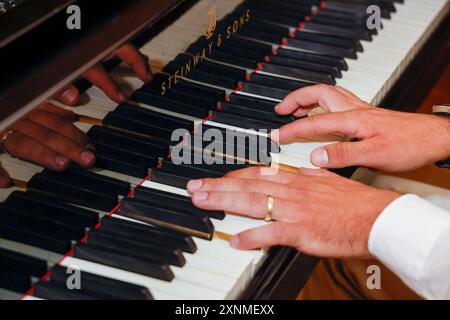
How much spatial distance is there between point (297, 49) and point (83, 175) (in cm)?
95

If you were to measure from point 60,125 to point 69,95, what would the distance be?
0.07 metres

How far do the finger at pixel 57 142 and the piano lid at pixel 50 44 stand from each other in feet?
0.16

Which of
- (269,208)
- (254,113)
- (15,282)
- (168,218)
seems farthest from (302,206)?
(15,282)

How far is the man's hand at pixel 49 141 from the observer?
1397 mm

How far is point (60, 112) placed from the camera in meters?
1.50

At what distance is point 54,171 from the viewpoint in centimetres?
149

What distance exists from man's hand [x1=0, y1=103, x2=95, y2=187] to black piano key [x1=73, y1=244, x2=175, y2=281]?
0.66 feet

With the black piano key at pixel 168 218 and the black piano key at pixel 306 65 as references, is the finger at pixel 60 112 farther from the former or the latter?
the black piano key at pixel 306 65

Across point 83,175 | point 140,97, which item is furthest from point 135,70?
point 83,175

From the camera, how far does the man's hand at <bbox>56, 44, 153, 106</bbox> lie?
4.98ft

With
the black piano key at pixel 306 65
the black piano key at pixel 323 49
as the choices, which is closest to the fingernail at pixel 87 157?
the black piano key at pixel 306 65

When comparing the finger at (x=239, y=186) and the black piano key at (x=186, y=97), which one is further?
the black piano key at (x=186, y=97)

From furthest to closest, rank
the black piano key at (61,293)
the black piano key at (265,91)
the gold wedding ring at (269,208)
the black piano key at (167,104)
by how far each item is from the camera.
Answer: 1. the black piano key at (265,91)
2. the black piano key at (167,104)
3. the gold wedding ring at (269,208)
4. the black piano key at (61,293)
